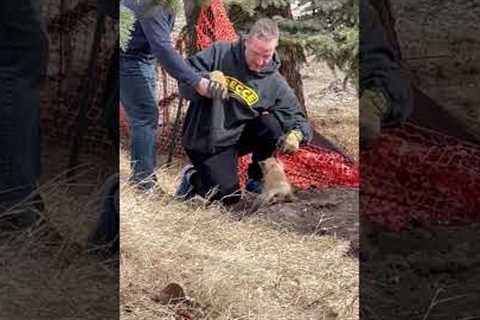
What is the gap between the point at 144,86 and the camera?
3695 mm

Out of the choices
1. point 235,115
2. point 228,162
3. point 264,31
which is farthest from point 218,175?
point 264,31

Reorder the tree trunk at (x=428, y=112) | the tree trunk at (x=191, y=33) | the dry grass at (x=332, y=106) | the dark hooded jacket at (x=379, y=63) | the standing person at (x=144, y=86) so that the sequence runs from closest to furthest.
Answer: the dark hooded jacket at (x=379, y=63), the tree trunk at (x=428, y=112), the standing person at (x=144, y=86), the tree trunk at (x=191, y=33), the dry grass at (x=332, y=106)

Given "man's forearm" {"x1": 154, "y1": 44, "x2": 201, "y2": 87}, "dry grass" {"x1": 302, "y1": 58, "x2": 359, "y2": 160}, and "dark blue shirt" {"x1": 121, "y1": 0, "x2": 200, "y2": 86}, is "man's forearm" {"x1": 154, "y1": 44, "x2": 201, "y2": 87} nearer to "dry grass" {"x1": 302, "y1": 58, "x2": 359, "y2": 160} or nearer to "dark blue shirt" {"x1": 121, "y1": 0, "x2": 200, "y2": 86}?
"dark blue shirt" {"x1": 121, "y1": 0, "x2": 200, "y2": 86}

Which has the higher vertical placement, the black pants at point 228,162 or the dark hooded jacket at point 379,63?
the dark hooded jacket at point 379,63

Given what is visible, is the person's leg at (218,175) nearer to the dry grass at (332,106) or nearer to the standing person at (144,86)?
the standing person at (144,86)

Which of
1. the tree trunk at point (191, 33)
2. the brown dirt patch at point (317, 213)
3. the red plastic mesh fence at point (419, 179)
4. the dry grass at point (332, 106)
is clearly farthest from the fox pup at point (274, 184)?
the dry grass at point (332, 106)

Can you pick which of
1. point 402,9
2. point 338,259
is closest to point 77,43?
point 402,9

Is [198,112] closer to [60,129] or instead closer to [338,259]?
[338,259]

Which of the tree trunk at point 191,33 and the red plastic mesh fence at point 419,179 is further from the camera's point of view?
the tree trunk at point 191,33

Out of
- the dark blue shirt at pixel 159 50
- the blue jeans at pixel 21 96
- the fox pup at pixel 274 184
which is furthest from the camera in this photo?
the fox pup at pixel 274 184

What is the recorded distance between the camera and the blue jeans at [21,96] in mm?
2053

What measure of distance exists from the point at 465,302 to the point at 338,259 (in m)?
0.98

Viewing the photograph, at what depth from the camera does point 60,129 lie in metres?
2.07

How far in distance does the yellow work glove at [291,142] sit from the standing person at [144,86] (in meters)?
0.40
